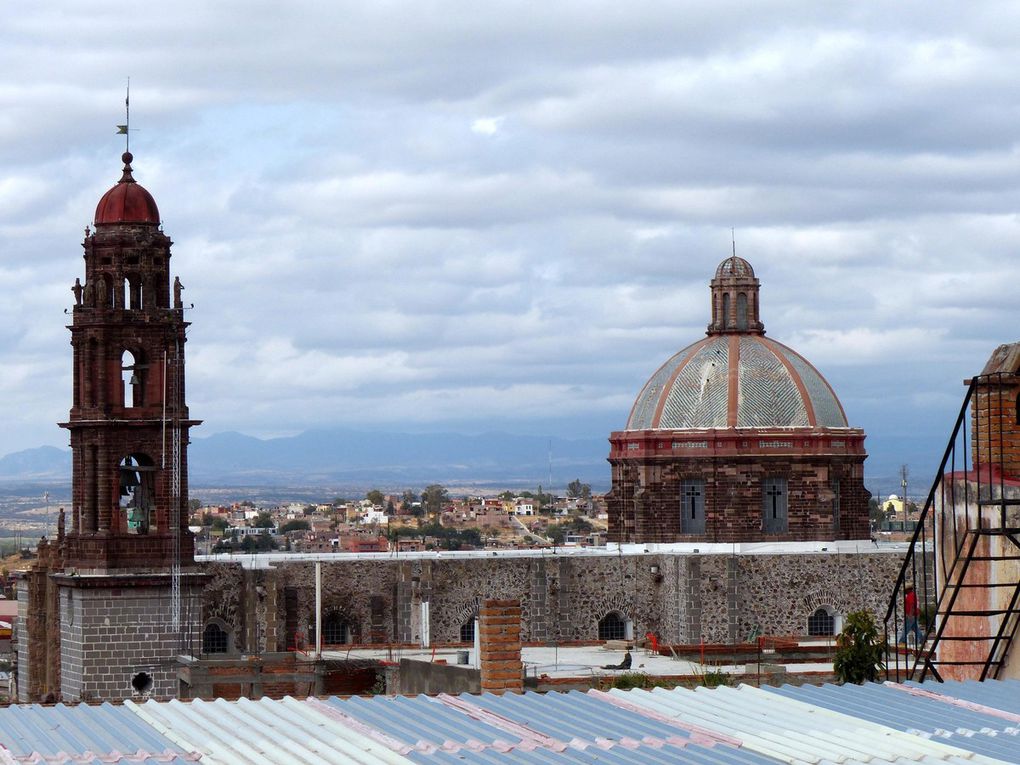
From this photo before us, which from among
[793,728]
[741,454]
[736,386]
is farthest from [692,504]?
[793,728]

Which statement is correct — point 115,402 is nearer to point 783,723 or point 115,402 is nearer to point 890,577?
point 890,577

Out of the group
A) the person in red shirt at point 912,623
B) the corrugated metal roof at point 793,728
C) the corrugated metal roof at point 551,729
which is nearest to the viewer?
the corrugated metal roof at point 551,729

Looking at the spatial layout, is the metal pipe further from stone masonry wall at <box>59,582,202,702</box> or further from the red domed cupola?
the red domed cupola

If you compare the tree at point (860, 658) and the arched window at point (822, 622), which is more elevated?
the tree at point (860, 658)

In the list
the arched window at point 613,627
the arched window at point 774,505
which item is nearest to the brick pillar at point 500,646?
the arched window at point 613,627

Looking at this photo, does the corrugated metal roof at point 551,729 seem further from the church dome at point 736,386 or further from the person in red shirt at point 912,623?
the church dome at point 736,386

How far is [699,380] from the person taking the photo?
50625 millimetres

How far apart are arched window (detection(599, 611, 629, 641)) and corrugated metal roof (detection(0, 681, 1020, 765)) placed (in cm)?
3050

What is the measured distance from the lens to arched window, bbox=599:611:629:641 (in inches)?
1922

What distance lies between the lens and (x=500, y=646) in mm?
24047

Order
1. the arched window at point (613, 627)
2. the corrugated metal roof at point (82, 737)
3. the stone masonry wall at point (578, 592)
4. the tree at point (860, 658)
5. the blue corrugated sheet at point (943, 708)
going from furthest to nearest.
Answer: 1. the arched window at point (613, 627)
2. the stone masonry wall at point (578, 592)
3. the tree at point (860, 658)
4. the blue corrugated sheet at point (943, 708)
5. the corrugated metal roof at point (82, 737)

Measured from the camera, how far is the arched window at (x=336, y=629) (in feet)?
156

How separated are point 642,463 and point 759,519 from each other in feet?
9.19

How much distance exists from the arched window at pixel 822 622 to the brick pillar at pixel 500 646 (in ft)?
81.6
